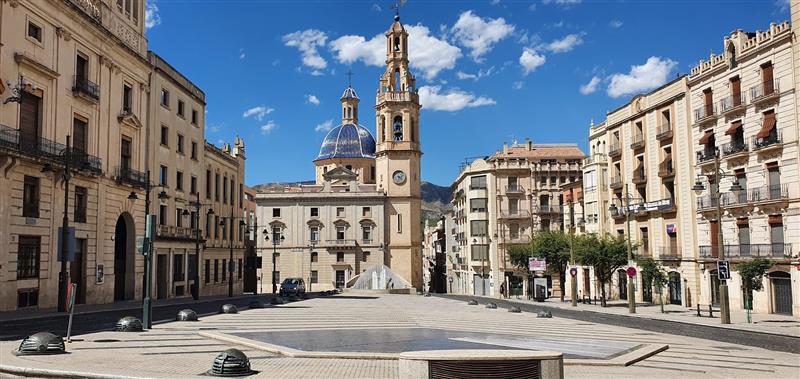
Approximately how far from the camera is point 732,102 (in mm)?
37938

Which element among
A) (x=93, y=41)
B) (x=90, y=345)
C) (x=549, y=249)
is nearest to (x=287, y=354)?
(x=90, y=345)

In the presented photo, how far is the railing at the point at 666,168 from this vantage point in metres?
44.4

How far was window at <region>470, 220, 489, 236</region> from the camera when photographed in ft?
246

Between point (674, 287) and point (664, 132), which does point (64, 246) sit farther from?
point (674, 287)

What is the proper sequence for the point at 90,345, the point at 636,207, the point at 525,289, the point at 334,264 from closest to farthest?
the point at 90,345
the point at 636,207
the point at 525,289
the point at 334,264

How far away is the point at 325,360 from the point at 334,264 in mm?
70518

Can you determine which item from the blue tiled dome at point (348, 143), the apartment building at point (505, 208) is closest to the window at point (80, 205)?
the apartment building at point (505, 208)

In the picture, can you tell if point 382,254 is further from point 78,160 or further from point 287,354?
point 287,354

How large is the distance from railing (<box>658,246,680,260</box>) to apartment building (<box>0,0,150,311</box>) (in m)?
34.8

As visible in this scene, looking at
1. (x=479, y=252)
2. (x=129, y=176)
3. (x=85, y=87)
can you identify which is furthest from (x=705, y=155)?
(x=479, y=252)

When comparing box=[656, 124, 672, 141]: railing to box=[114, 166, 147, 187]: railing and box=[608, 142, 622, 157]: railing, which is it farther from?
box=[114, 166, 147, 187]: railing

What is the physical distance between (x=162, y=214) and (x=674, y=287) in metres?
36.3

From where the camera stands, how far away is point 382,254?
85.3 m

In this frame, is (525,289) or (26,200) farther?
(525,289)
